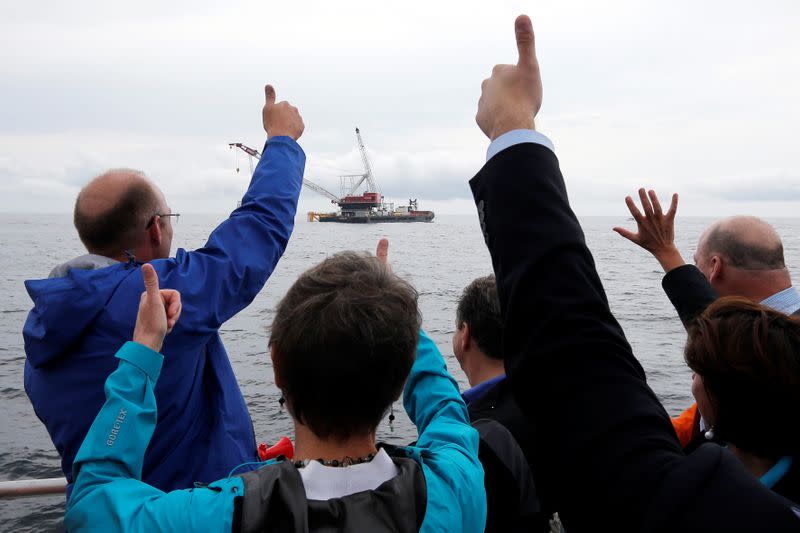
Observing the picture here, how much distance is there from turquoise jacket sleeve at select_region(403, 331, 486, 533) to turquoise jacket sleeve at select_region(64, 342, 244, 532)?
418 millimetres

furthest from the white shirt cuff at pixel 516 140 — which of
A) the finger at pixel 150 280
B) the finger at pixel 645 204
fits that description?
the finger at pixel 645 204

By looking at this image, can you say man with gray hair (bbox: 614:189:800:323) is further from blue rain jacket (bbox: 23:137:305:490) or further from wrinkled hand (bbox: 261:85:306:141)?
blue rain jacket (bbox: 23:137:305:490)

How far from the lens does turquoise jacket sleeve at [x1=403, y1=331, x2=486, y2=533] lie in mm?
1376

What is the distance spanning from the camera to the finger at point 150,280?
152cm

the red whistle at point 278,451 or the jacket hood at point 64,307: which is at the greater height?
the jacket hood at point 64,307

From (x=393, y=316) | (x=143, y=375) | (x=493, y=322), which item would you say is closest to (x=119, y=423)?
(x=143, y=375)

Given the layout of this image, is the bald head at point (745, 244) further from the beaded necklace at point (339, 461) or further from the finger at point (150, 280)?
the finger at point (150, 280)

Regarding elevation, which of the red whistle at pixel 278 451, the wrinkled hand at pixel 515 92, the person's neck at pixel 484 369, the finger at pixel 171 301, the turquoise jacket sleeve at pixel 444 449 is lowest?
the red whistle at pixel 278 451

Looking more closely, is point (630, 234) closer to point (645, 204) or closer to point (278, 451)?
point (645, 204)

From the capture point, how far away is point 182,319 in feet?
6.07

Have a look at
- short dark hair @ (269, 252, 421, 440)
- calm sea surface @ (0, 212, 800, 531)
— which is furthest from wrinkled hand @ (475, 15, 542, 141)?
calm sea surface @ (0, 212, 800, 531)

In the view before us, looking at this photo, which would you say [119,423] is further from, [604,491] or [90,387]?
[604,491]

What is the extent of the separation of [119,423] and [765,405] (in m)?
1.36

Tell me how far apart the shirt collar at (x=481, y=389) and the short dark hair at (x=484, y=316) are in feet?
0.36
